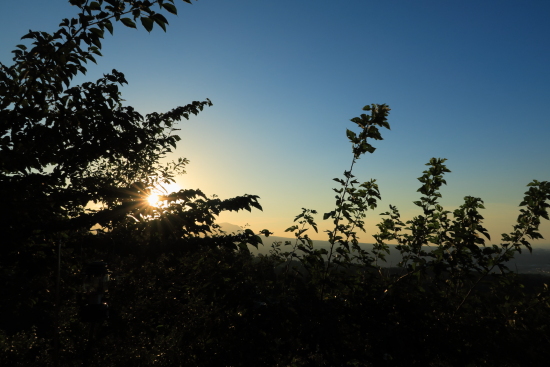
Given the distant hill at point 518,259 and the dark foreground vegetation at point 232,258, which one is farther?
the distant hill at point 518,259

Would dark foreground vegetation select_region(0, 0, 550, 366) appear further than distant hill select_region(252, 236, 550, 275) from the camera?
No

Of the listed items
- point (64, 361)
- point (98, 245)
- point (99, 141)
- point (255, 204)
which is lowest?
point (64, 361)

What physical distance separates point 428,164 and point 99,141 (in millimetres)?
4294

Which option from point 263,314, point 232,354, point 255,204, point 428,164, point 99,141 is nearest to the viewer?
point 263,314

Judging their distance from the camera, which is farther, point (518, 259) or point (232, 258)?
point (518, 259)

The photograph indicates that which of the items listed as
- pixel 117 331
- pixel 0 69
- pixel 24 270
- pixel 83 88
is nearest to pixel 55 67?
pixel 83 88

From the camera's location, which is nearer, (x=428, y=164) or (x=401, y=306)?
(x=401, y=306)

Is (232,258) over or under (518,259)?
under

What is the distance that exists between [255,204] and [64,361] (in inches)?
224

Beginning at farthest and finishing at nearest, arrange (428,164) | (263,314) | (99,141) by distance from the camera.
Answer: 1. (428,164)
2. (99,141)
3. (263,314)

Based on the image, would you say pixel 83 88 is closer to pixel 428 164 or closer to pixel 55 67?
pixel 55 67

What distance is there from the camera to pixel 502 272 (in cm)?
354

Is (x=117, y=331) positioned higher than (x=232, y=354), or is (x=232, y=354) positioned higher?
(x=232, y=354)

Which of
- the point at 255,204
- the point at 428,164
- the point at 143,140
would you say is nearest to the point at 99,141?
the point at 143,140
